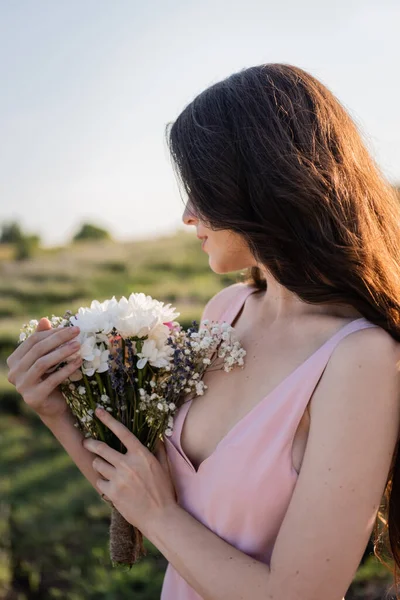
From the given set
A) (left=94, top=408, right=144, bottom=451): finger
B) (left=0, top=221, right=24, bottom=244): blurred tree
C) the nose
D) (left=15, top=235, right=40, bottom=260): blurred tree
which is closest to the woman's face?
the nose

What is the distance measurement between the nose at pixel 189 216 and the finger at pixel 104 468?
818mm

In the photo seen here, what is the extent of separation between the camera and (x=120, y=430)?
6.22ft

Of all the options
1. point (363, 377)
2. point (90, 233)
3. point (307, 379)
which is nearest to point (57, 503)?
point (307, 379)

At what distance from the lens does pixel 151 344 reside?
1.91 meters

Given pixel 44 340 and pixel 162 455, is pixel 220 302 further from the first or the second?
pixel 44 340

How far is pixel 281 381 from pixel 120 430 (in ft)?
1.66

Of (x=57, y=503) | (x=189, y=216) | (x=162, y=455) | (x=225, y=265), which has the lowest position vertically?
(x=57, y=503)

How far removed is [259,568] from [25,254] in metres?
13.2

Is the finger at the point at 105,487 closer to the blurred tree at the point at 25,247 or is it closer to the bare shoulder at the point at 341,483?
the bare shoulder at the point at 341,483

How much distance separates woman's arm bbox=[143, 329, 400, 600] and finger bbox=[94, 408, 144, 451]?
0.43 m

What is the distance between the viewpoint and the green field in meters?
3.86

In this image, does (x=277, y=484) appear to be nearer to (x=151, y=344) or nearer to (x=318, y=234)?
(x=151, y=344)

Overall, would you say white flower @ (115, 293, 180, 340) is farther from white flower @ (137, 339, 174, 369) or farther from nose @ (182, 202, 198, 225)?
nose @ (182, 202, 198, 225)

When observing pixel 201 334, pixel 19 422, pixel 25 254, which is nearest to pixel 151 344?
pixel 201 334
